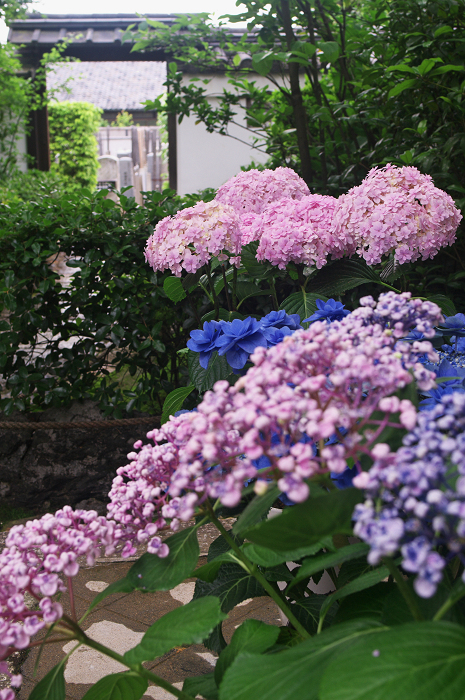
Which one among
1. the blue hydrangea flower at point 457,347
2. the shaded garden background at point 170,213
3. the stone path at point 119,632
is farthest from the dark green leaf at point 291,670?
the shaded garden background at point 170,213

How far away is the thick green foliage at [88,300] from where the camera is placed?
9.48 ft

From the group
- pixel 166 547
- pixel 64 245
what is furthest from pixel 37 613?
pixel 64 245

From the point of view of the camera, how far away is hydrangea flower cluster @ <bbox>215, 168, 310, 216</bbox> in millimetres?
1919

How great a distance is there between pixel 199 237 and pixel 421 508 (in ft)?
3.91

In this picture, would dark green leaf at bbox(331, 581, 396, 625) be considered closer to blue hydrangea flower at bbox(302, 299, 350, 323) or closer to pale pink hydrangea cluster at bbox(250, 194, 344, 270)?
blue hydrangea flower at bbox(302, 299, 350, 323)

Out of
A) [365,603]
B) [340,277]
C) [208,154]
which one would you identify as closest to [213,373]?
[365,603]

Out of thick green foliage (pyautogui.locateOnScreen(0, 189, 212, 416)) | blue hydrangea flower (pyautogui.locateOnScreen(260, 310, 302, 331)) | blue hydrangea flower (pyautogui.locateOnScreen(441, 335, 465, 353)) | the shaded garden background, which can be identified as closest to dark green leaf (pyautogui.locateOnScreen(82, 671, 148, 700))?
blue hydrangea flower (pyautogui.locateOnScreen(260, 310, 302, 331))

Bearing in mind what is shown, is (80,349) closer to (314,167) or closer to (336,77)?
(314,167)

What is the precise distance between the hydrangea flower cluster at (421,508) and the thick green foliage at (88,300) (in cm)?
237

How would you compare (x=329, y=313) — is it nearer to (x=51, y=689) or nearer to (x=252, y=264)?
(x=252, y=264)

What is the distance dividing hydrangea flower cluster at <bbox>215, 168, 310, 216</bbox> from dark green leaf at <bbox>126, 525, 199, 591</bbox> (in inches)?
52.9

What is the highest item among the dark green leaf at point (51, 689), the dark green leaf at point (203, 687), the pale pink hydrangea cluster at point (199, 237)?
the pale pink hydrangea cluster at point (199, 237)

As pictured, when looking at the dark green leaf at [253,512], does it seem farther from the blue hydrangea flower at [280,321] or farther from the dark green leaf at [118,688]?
the blue hydrangea flower at [280,321]

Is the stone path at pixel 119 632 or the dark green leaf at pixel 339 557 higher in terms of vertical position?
the dark green leaf at pixel 339 557
